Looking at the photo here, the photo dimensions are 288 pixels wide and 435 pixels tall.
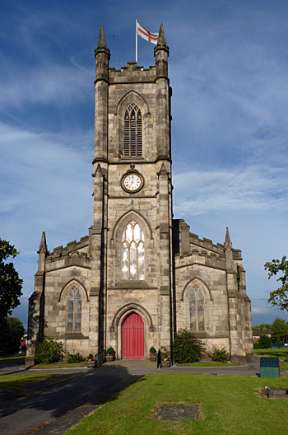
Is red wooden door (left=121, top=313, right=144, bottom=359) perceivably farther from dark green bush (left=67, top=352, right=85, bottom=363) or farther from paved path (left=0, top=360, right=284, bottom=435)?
paved path (left=0, top=360, right=284, bottom=435)

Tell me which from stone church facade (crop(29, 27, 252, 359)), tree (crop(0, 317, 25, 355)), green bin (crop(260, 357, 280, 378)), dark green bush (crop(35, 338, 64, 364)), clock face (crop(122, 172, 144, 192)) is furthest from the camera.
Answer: tree (crop(0, 317, 25, 355))

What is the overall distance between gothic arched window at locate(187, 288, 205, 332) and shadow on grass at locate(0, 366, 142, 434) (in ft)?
34.4

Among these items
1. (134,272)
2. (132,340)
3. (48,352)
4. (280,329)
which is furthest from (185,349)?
(280,329)

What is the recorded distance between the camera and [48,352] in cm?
3512

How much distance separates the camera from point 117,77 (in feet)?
141

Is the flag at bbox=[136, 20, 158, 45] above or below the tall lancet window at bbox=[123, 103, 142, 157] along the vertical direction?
above

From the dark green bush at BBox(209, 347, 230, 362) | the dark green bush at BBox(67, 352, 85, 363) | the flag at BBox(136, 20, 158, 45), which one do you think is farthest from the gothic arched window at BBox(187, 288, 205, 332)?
the flag at BBox(136, 20, 158, 45)

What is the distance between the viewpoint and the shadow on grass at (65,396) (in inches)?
587

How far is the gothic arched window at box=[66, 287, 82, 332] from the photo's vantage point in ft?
123

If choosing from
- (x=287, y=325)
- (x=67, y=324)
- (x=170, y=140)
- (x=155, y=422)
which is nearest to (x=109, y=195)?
(x=170, y=140)

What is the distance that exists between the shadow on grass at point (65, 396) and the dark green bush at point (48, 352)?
24.9 ft

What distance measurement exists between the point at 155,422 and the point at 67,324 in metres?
25.3

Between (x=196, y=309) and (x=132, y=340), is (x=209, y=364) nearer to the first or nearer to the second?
(x=196, y=309)

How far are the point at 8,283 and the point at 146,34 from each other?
87.3ft
